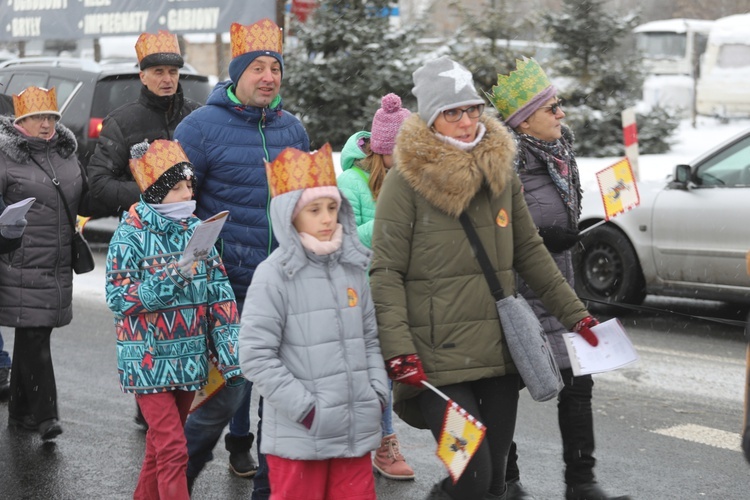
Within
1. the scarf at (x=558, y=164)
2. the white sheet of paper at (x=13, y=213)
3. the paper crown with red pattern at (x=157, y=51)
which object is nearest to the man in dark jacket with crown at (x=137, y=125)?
the paper crown with red pattern at (x=157, y=51)

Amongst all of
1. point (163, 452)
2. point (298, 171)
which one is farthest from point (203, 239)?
point (163, 452)

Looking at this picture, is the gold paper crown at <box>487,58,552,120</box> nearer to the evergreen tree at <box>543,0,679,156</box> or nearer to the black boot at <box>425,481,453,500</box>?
the black boot at <box>425,481,453,500</box>

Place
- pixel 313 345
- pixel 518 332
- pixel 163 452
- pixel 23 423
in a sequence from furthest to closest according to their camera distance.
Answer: pixel 23 423, pixel 163 452, pixel 518 332, pixel 313 345

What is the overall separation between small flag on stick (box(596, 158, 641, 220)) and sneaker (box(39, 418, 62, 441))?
304 centimetres

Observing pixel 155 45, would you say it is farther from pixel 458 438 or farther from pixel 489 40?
pixel 489 40

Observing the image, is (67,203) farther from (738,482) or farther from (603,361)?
(738,482)

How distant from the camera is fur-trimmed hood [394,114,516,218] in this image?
12.6 feet

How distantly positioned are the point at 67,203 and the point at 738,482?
3.71m

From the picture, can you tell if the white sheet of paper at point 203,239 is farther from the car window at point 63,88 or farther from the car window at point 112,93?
the car window at point 63,88

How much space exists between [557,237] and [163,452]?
1830mm

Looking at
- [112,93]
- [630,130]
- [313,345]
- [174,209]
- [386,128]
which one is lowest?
[313,345]

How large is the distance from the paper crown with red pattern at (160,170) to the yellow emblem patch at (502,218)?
1309 millimetres

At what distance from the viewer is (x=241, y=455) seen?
5508 millimetres

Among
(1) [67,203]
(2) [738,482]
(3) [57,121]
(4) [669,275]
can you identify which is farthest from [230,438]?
(4) [669,275]
